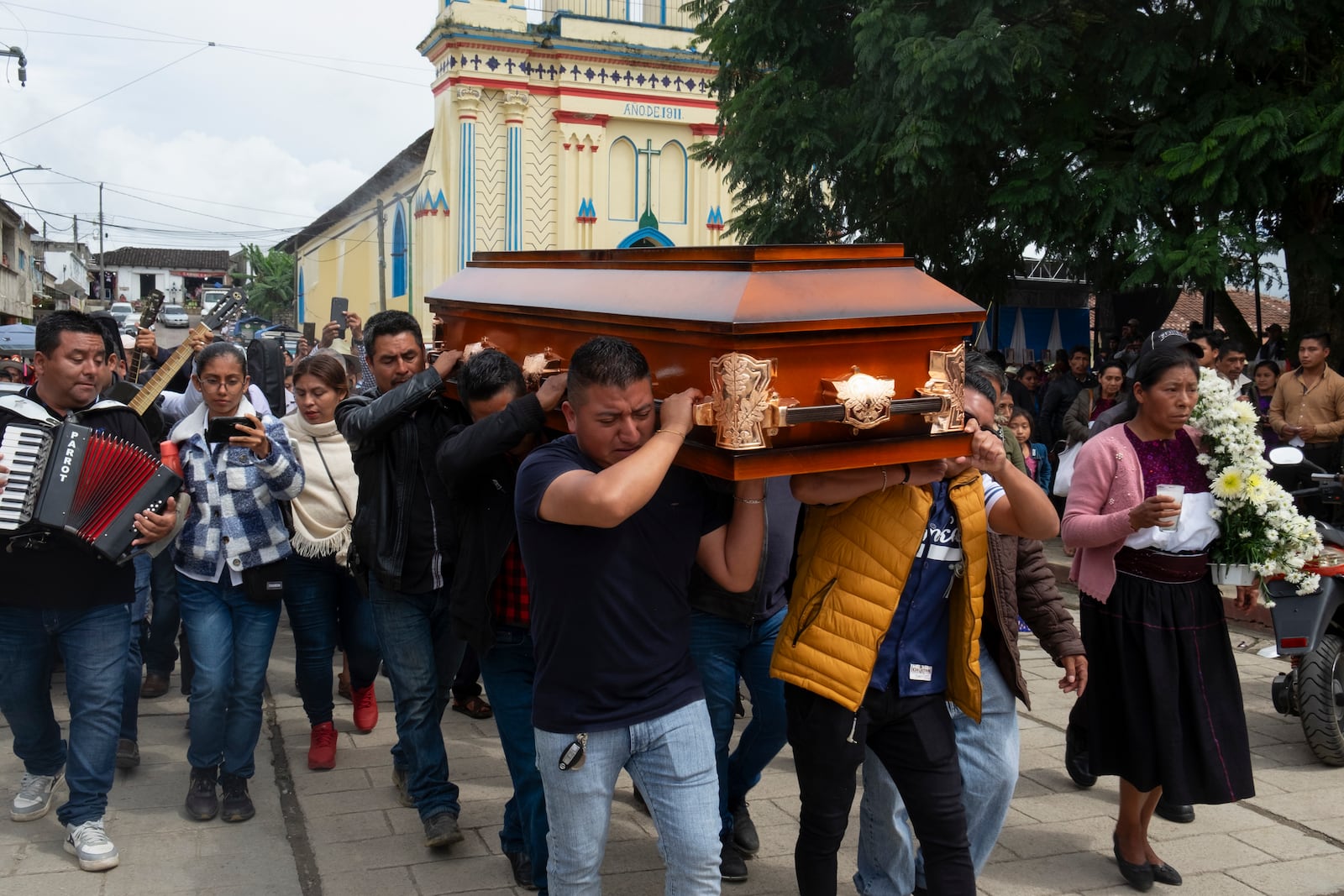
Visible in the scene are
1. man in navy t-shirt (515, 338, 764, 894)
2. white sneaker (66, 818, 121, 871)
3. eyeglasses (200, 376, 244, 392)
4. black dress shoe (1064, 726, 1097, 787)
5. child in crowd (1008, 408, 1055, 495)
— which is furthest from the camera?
child in crowd (1008, 408, 1055, 495)

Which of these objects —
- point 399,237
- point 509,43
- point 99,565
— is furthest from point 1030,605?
point 399,237

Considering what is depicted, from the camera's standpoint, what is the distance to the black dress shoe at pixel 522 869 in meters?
4.00

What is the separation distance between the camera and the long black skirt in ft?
12.9

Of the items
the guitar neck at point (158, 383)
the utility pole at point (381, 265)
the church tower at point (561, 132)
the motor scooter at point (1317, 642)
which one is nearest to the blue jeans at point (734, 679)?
the motor scooter at point (1317, 642)

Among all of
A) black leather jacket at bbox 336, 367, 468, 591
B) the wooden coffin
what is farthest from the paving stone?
black leather jacket at bbox 336, 367, 468, 591

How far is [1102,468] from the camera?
13.4 feet

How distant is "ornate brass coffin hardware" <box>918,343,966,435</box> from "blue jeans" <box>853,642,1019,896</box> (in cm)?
87

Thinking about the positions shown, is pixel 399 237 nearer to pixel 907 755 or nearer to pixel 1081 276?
pixel 1081 276

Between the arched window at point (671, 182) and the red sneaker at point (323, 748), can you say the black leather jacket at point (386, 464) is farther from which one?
the arched window at point (671, 182)

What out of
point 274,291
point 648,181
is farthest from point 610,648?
point 274,291

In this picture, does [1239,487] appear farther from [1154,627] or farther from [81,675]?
[81,675]

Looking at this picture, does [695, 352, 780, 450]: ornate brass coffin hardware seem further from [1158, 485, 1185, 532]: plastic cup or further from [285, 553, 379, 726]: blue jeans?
[285, 553, 379, 726]: blue jeans

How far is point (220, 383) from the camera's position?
4.69 metres

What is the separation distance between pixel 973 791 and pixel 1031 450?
660 cm
